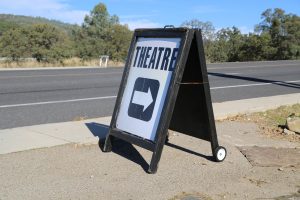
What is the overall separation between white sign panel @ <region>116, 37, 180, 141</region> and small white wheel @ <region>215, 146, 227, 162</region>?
914mm

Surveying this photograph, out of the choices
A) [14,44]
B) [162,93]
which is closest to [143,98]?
[162,93]

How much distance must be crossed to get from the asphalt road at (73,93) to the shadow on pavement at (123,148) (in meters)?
1.50

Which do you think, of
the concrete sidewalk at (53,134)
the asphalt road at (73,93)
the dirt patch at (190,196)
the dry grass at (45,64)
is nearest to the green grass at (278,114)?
the concrete sidewalk at (53,134)

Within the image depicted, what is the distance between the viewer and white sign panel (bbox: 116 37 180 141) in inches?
230

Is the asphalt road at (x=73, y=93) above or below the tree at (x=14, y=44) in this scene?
above

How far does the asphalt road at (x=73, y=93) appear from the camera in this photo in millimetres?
9555

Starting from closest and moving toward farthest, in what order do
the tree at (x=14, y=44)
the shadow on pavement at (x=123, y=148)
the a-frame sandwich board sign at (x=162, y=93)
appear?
the a-frame sandwich board sign at (x=162, y=93)
the shadow on pavement at (x=123, y=148)
the tree at (x=14, y=44)

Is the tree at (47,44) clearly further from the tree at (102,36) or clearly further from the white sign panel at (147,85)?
the white sign panel at (147,85)

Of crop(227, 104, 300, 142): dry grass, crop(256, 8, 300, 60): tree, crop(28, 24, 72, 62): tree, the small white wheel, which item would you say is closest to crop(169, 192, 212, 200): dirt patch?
the small white wheel

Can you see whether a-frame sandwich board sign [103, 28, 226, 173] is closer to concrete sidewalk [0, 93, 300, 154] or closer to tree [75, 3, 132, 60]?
concrete sidewalk [0, 93, 300, 154]

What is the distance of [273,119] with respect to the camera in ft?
30.5

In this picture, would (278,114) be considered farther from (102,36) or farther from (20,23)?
(20,23)

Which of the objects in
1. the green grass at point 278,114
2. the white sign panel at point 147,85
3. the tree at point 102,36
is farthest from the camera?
the tree at point 102,36

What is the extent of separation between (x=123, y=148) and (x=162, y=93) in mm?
1318
